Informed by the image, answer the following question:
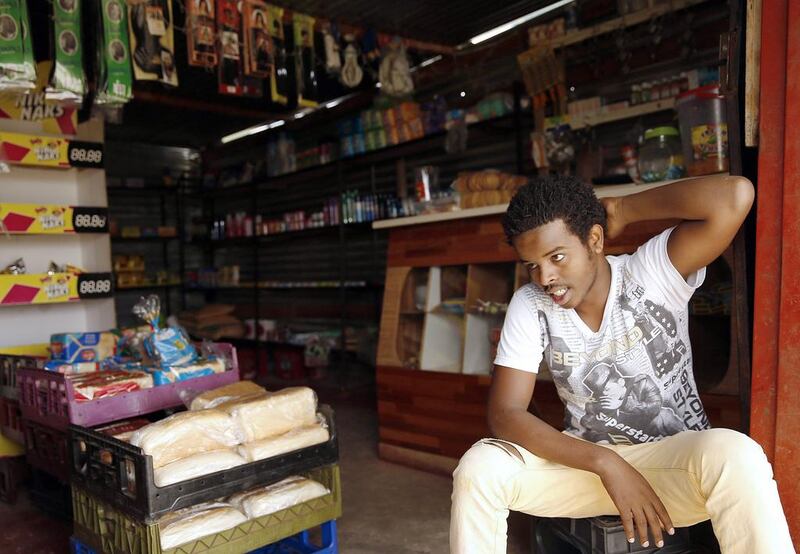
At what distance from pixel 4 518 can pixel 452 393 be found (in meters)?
2.50

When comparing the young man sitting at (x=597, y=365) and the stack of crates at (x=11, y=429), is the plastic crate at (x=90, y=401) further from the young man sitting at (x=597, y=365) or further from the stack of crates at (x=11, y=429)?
the young man sitting at (x=597, y=365)

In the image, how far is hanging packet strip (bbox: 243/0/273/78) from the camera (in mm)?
4102

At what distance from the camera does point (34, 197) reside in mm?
4441

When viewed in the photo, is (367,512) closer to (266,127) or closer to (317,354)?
(317,354)

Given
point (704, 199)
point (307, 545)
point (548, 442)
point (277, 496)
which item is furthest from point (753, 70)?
point (307, 545)

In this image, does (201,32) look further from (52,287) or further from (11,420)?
(11,420)

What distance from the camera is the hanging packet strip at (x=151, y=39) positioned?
3664 mm

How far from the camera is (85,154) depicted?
4.25 m

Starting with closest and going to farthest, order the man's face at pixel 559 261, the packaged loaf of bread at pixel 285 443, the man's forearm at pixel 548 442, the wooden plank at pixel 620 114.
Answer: the man's forearm at pixel 548 442 → the man's face at pixel 559 261 → the packaged loaf of bread at pixel 285 443 → the wooden plank at pixel 620 114

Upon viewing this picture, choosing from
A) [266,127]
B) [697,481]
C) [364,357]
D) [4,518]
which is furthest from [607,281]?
[266,127]

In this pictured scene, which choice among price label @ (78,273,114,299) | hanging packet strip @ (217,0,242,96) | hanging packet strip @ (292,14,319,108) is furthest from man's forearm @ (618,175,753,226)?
price label @ (78,273,114,299)

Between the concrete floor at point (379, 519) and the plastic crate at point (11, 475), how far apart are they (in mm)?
65

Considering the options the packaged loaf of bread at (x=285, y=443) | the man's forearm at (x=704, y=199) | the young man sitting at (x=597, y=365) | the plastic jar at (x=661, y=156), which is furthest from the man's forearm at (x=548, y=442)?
the plastic jar at (x=661, y=156)

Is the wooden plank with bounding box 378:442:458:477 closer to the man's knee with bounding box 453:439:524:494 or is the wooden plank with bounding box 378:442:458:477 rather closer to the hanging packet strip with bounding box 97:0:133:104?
the man's knee with bounding box 453:439:524:494
